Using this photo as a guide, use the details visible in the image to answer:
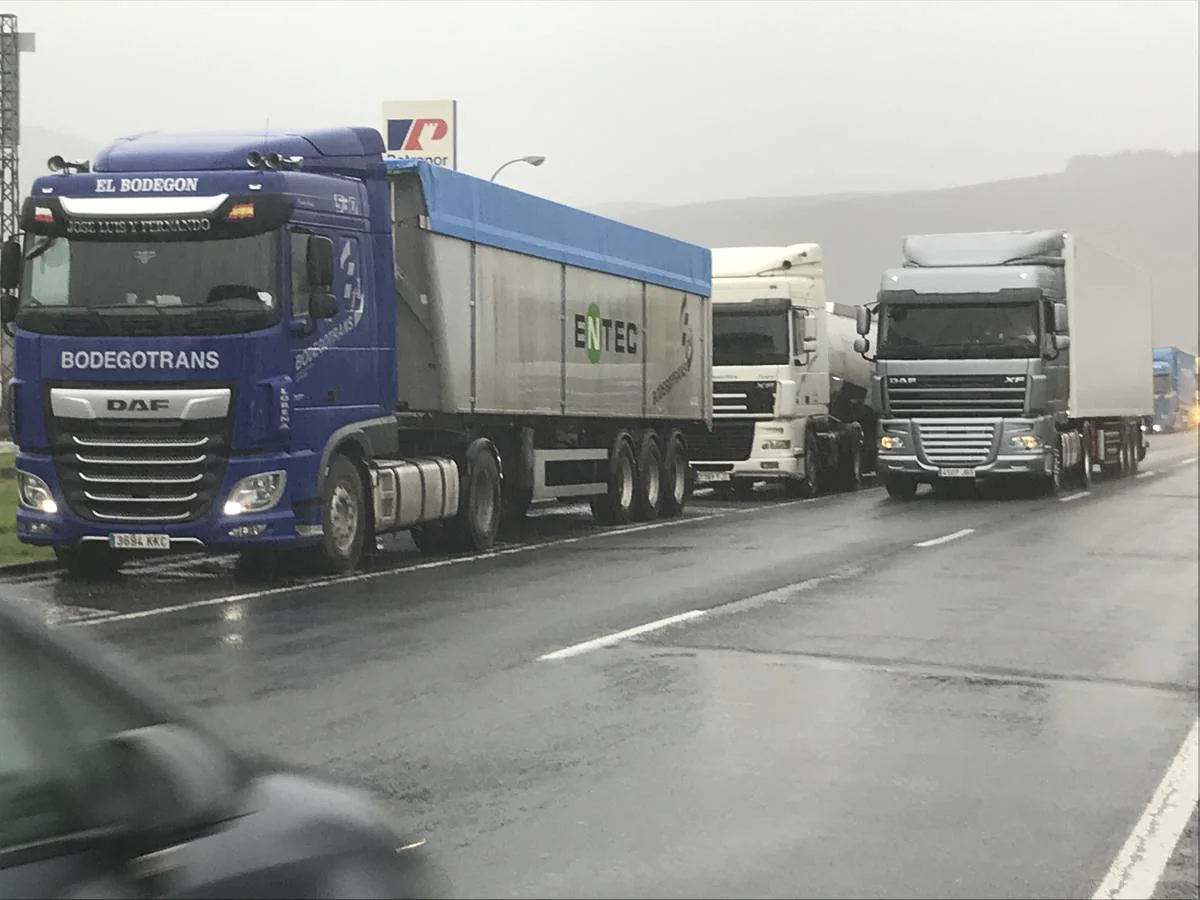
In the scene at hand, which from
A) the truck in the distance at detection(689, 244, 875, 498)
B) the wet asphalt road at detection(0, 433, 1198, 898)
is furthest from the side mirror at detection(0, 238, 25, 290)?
the truck in the distance at detection(689, 244, 875, 498)

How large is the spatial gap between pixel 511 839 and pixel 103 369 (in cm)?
915

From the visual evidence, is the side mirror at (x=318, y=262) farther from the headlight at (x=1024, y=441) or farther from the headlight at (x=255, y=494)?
the headlight at (x=1024, y=441)

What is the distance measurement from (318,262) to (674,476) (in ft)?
34.9

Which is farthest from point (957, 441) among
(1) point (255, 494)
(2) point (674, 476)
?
(1) point (255, 494)

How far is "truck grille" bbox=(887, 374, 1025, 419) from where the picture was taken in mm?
28172

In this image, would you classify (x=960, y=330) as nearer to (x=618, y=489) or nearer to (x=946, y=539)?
(x=618, y=489)

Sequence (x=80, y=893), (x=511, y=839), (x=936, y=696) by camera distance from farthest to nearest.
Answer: (x=936, y=696) → (x=511, y=839) → (x=80, y=893)

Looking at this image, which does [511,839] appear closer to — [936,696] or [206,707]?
[206,707]

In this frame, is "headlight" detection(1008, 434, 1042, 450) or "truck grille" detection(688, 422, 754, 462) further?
"truck grille" detection(688, 422, 754, 462)

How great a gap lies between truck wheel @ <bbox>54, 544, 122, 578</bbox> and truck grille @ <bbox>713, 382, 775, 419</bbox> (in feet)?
48.2

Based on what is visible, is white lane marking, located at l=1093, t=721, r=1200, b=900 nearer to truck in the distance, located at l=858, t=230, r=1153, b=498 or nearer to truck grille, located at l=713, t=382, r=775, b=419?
truck in the distance, located at l=858, t=230, r=1153, b=498

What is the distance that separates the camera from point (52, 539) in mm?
14977

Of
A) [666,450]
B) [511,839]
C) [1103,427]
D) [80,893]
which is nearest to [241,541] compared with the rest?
[511,839]

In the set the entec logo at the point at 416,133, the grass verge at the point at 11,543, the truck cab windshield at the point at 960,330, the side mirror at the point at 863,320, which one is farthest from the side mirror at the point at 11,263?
the entec logo at the point at 416,133
